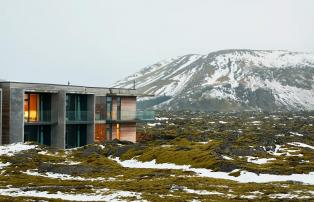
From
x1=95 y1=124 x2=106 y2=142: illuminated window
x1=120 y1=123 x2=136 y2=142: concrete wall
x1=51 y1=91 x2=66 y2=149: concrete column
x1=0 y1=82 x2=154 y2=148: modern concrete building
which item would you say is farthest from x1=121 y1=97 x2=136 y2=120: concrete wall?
x1=51 y1=91 x2=66 y2=149: concrete column

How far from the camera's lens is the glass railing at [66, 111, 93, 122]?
208ft

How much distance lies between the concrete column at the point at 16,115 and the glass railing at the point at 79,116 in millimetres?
7762

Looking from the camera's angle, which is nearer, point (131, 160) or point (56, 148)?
point (131, 160)

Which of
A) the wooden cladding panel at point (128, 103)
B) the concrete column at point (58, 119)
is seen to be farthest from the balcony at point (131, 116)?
the concrete column at point (58, 119)

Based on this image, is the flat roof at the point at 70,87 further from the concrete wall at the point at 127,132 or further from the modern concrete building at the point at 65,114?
the concrete wall at the point at 127,132

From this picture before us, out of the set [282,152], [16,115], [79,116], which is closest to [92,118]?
[79,116]

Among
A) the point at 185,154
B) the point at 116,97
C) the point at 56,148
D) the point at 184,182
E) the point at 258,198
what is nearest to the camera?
the point at 258,198

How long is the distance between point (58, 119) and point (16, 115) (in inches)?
271

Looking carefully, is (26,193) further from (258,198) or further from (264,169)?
(264,169)

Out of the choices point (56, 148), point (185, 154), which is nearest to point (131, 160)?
point (185, 154)

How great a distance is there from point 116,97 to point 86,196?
4097 centimetres

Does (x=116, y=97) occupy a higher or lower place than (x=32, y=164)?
higher

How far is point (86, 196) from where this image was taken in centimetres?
3164

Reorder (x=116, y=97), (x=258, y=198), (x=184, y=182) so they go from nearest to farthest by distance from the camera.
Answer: (x=258, y=198), (x=184, y=182), (x=116, y=97)
